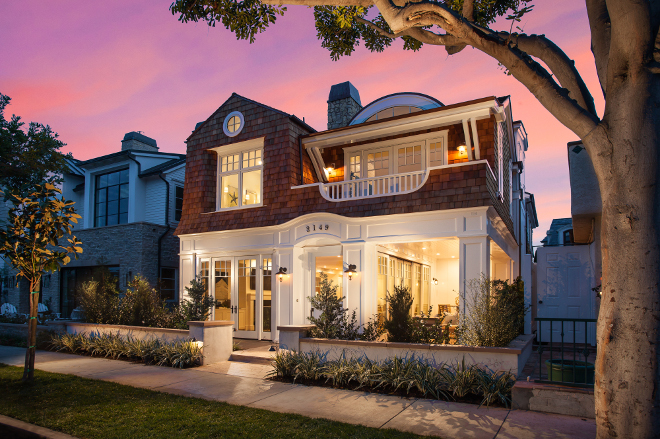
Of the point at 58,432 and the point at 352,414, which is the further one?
the point at 352,414

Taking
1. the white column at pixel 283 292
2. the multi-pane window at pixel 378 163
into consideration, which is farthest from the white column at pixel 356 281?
the multi-pane window at pixel 378 163

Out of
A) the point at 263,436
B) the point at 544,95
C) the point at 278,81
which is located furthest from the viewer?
the point at 278,81

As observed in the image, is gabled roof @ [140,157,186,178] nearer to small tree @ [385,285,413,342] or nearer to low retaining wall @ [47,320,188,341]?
low retaining wall @ [47,320,188,341]

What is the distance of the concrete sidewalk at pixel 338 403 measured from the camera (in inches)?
219

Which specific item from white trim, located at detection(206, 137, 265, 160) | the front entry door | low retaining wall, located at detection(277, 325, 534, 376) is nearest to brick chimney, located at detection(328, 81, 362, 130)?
white trim, located at detection(206, 137, 265, 160)

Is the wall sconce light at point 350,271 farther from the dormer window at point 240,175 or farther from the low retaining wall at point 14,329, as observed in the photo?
the low retaining wall at point 14,329

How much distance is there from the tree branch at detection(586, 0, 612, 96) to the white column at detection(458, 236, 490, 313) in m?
4.96

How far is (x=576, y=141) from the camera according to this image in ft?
34.0

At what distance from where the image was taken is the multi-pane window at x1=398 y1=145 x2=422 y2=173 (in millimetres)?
12389

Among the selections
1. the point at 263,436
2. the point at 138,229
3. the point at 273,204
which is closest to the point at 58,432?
the point at 263,436

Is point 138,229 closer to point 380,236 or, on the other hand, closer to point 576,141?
point 380,236

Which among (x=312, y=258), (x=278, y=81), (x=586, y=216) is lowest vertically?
(x=312, y=258)

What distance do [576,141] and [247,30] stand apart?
305 inches

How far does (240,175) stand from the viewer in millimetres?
13836
